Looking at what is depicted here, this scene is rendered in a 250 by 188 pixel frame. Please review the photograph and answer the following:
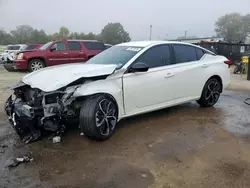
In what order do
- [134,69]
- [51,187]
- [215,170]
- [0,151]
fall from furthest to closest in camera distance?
[134,69], [0,151], [215,170], [51,187]

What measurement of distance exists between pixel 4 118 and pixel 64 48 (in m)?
8.54

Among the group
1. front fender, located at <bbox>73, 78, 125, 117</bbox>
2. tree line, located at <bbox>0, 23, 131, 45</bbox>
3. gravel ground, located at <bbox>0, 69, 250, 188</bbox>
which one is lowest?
gravel ground, located at <bbox>0, 69, 250, 188</bbox>

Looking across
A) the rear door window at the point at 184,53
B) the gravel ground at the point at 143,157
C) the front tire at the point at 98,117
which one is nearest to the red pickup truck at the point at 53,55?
the gravel ground at the point at 143,157

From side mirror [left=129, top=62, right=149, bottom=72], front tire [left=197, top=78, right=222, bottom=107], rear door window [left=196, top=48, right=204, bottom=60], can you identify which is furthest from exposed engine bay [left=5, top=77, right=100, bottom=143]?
front tire [left=197, top=78, right=222, bottom=107]

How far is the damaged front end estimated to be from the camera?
4027 millimetres

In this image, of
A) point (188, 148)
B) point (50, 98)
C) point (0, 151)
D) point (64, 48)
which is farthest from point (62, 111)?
point (64, 48)

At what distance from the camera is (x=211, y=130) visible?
491 centimetres

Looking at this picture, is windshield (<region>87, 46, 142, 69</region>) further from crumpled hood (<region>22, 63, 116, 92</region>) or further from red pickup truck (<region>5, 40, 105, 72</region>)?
red pickup truck (<region>5, 40, 105, 72</region>)

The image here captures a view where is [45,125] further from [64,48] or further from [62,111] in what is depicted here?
[64,48]

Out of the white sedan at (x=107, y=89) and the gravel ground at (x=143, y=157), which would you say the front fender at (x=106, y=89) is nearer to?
the white sedan at (x=107, y=89)

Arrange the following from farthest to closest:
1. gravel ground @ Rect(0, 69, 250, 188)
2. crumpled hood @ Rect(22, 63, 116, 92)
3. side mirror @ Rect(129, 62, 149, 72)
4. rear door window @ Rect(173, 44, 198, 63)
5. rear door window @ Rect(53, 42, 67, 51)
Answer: rear door window @ Rect(53, 42, 67, 51), rear door window @ Rect(173, 44, 198, 63), side mirror @ Rect(129, 62, 149, 72), crumpled hood @ Rect(22, 63, 116, 92), gravel ground @ Rect(0, 69, 250, 188)

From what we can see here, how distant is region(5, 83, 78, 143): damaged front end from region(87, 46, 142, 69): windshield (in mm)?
1085

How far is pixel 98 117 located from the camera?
13.5 feet

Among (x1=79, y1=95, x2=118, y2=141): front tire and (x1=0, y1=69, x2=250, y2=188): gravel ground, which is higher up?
(x1=79, y1=95, x2=118, y2=141): front tire
